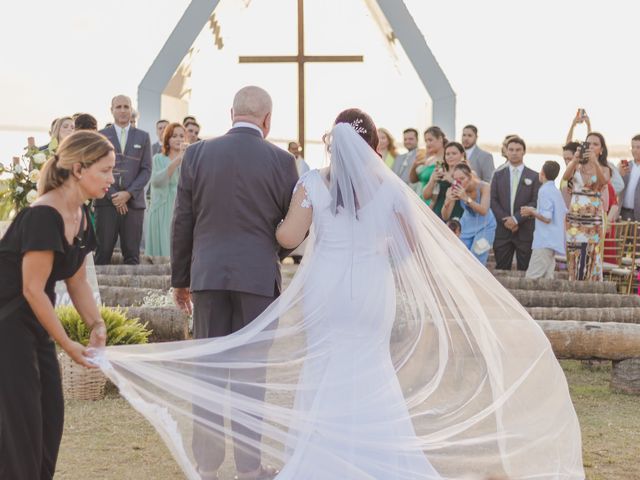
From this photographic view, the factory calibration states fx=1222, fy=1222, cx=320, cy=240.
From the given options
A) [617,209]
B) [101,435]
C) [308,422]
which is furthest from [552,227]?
[308,422]

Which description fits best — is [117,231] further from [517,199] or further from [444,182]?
[517,199]

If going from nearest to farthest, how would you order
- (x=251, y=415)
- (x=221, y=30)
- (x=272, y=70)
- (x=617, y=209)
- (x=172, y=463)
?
(x=251, y=415) → (x=172, y=463) → (x=617, y=209) → (x=221, y=30) → (x=272, y=70)

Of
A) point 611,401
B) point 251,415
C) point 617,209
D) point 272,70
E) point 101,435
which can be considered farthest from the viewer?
point 272,70

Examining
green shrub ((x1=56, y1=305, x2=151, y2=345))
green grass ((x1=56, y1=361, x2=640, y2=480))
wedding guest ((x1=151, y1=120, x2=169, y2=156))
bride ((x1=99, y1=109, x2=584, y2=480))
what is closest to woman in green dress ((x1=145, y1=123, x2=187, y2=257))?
wedding guest ((x1=151, y1=120, x2=169, y2=156))

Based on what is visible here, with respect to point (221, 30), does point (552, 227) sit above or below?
below

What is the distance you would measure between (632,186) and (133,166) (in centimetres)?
633

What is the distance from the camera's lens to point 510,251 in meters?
14.5

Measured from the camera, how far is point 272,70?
21.8m

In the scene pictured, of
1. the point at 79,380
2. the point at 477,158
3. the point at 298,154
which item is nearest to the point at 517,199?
the point at 477,158

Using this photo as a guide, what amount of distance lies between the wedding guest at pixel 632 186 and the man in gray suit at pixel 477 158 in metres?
1.74

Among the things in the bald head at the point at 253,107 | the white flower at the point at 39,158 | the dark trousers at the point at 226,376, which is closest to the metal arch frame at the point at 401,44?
the white flower at the point at 39,158

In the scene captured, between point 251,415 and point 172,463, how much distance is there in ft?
4.22

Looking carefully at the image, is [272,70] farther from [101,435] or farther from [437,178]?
[101,435]

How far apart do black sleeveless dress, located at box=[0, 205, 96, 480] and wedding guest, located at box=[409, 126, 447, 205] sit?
930 centimetres
